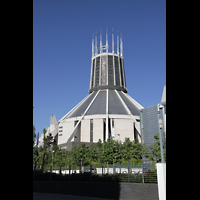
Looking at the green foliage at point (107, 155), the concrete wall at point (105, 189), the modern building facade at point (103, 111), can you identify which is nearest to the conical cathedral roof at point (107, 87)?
the modern building facade at point (103, 111)

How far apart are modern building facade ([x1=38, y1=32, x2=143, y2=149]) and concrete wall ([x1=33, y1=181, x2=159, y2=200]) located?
40.0 m

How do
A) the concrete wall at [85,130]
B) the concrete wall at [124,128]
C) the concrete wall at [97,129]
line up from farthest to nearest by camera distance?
1. the concrete wall at [85,130]
2. the concrete wall at [97,129]
3. the concrete wall at [124,128]

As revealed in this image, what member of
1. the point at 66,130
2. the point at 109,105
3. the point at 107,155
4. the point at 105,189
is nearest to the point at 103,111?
the point at 109,105

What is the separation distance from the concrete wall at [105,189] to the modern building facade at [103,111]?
40.0 m

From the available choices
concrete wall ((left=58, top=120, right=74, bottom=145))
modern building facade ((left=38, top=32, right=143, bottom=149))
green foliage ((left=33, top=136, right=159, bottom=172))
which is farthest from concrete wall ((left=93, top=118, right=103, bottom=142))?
green foliage ((left=33, top=136, right=159, bottom=172))

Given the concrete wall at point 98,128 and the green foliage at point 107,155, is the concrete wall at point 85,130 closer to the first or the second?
the concrete wall at point 98,128

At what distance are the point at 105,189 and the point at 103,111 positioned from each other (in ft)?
190

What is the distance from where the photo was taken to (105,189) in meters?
15.9

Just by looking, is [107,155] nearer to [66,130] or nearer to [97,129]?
[97,129]

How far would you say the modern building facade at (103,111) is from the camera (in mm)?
68250
